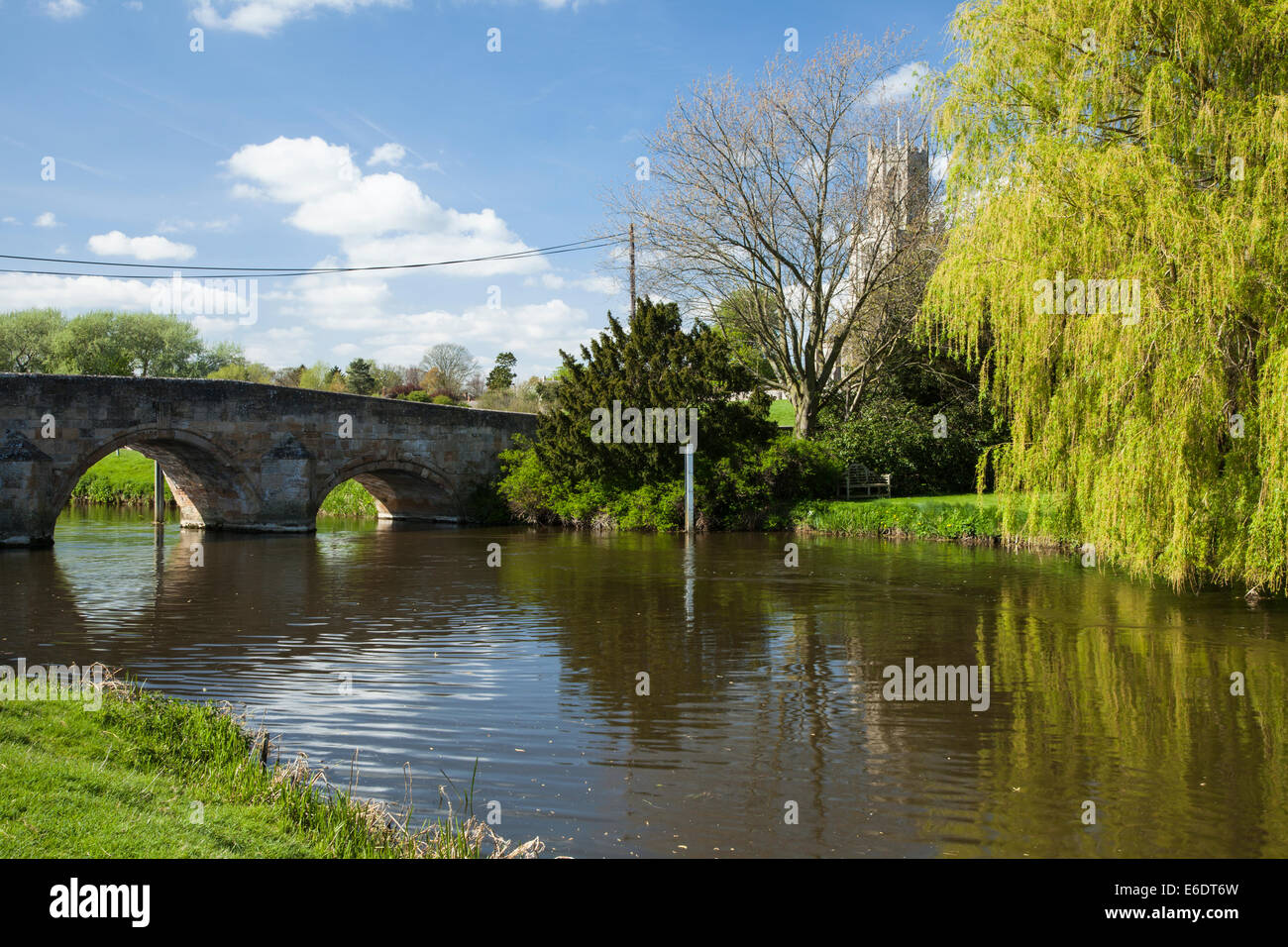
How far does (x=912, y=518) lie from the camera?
1027 inches

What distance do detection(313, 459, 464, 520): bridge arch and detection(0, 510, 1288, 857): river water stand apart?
38.1ft

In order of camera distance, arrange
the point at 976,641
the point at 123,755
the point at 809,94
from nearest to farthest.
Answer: the point at 123,755
the point at 976,641
the point at 809,94

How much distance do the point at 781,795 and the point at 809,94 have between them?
26.5m

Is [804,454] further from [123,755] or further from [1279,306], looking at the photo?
[123,755]

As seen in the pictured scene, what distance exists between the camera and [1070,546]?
20.4m

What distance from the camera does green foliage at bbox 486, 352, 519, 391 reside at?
243ft

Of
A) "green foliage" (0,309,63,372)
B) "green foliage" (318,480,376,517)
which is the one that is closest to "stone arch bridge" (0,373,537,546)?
"green foliage" (318,480,376,517)

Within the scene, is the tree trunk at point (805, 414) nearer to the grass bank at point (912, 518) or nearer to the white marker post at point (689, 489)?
the grass bank at point (912, 518)

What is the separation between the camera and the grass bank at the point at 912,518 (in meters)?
24.4

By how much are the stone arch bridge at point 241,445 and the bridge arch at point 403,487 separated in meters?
0.05

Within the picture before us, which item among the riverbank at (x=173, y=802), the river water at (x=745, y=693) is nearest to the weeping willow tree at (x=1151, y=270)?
the river water at (x=745, y=693)

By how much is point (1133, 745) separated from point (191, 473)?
1086 inches
